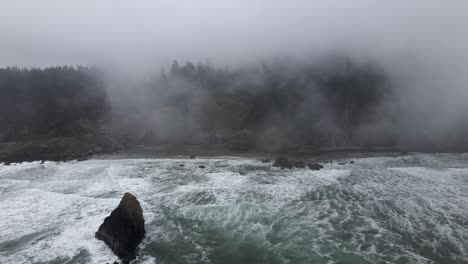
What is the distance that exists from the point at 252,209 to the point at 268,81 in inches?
2228

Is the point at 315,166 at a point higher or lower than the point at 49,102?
lower

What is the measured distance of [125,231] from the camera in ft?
57.7

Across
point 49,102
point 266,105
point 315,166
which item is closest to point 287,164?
point 315,166

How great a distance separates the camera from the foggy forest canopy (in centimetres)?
5903

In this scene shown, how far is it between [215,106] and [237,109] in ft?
19.8

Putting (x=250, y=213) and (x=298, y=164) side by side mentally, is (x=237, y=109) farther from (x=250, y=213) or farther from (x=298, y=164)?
(x=250, y=213)

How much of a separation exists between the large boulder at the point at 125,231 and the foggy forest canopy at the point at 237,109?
123 feet

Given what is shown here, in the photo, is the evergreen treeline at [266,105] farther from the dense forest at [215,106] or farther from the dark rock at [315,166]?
the dark rock at [315,166]

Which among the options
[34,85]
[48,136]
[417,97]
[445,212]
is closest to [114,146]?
[48,136]

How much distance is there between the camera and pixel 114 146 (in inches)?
Result: 2311

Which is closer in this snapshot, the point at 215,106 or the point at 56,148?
the point at 56,148

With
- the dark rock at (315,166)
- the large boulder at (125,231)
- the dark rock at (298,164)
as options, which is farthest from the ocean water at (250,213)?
the dark rock at (298,164)

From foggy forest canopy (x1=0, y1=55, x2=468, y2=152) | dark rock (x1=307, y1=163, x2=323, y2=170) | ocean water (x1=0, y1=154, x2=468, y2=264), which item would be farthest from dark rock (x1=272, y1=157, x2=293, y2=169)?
foggy forest canopy (x1=0, y1=55, x2=468, y2=152)

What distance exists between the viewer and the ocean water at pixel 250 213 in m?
17.3
